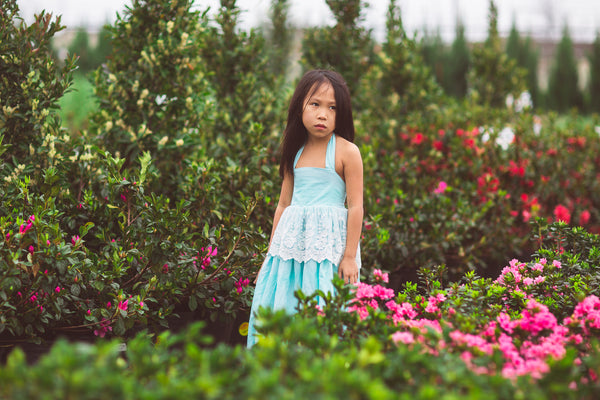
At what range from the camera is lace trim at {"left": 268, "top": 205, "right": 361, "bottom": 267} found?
2361 mm

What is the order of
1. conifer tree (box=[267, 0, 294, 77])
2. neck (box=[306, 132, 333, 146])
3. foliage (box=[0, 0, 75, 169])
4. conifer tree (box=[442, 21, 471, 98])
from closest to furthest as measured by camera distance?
neck (box=[306, 132, 333, 146]) → foliage (box=[0, 0, 75, 169]) → conifer tree (box=[267, 0, 294, 77]) → conifer tree (box=[442, 21, 471, 98])

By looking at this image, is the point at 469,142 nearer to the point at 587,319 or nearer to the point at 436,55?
the point at 587,319

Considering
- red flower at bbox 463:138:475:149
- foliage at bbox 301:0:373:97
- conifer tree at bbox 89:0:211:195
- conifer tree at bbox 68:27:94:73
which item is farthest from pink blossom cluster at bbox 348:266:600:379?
conifer tree at bbox 68:27:94:73

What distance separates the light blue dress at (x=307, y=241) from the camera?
236cm

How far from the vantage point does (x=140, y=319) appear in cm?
258

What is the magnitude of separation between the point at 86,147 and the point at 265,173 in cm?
131

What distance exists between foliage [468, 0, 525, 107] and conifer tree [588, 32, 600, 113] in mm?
10073

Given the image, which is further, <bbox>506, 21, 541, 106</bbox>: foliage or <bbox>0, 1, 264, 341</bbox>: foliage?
<bbox>506, 21, 541, 106</bbox>: foliage

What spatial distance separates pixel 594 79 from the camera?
17.1 m

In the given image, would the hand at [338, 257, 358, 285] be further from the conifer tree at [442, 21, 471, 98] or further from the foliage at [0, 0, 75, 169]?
the conifer tree at [442, 21, 471, 98]

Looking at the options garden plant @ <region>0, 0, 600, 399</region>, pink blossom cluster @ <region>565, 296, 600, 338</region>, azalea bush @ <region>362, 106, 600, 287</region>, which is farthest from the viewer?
azalea bush @ <region>362, 106, 600, 287</region>

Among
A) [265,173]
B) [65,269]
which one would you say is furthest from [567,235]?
[65,269]

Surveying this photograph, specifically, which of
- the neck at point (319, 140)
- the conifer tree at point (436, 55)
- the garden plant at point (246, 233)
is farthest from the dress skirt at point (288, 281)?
the conifer tree at point (436, 55)

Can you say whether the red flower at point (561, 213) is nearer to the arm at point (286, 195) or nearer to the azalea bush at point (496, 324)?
the azalea bush at point (496, 324)
